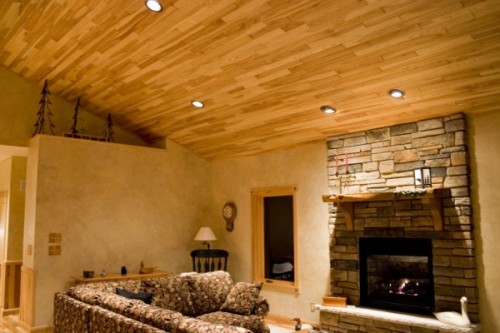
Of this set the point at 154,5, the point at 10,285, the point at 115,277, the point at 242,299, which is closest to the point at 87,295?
the point at 242,299

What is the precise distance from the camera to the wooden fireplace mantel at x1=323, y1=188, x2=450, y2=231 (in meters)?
4.78

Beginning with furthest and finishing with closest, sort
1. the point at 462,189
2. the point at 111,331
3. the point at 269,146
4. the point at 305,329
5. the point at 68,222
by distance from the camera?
the point at 269,146, the point at 68,222, the point at 462,189, the point at 305,329, the point at 111,331

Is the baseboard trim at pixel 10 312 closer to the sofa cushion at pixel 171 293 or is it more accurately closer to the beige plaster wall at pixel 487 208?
the sofa cushion at pixel 171 293

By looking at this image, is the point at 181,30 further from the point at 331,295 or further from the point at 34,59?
the point at 331,295

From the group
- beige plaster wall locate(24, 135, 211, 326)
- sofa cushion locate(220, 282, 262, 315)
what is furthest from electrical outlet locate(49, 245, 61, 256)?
sofa cushion locate(220, 282, 262, 315)

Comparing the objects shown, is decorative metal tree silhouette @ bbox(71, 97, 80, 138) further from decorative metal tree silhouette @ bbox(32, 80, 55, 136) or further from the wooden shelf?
the wooden shelf

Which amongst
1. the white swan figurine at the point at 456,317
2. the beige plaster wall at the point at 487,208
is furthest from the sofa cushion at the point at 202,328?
the beige plaster wall at the point at 487,208

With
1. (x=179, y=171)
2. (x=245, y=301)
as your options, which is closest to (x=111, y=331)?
(x=245, y=301)

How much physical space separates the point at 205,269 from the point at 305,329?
319 cm

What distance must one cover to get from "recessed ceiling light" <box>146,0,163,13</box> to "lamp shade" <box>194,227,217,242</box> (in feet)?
13.3

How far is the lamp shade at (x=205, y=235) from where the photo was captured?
23.7 feet

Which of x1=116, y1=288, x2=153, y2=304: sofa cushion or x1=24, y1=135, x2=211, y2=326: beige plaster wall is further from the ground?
x1=24, y1=135, x2=211, y2=326: beige plaster wall

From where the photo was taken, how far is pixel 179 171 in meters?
7.68

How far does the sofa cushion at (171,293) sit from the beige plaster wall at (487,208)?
3189 millimetres
